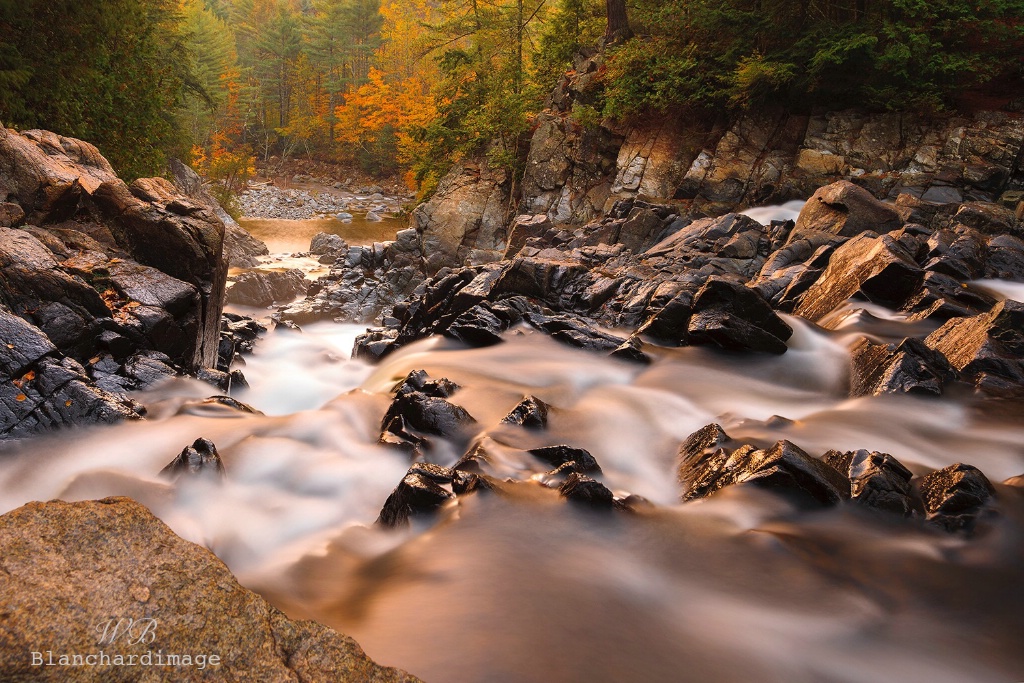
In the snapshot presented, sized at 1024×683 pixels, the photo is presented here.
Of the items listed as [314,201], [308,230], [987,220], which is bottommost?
[314,201]

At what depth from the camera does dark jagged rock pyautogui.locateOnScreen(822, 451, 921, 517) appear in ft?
13.5

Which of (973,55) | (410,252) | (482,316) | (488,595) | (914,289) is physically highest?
(973,55)

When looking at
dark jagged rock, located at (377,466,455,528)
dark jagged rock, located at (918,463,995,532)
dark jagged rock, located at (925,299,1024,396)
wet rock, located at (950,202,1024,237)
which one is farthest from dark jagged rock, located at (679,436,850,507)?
wet rock, located at (950,202,1024,237)

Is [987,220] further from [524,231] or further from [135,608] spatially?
[135,608]

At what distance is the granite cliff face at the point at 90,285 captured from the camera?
217 inches

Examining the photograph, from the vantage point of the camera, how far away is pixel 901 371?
245 inches

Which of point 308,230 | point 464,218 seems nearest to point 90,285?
point 464,218

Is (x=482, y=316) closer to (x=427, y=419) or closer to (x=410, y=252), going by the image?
(x=427, y=419)

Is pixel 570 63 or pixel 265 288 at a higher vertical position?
pixel 570 63

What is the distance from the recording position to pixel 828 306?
8.97 m

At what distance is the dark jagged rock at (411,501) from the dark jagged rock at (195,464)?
64.2 inches

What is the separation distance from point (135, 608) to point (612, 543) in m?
2.87

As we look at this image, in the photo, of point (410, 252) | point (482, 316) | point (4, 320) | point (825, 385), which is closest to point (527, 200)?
point (410, 252)

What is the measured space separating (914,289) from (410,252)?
56.5 ft
